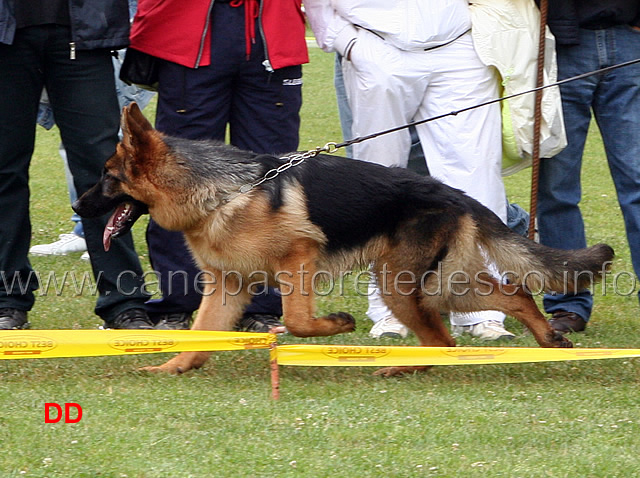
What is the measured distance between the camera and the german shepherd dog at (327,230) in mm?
4438

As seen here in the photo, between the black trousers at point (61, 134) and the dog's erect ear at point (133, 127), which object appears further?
the black trousers at point (61, 134)

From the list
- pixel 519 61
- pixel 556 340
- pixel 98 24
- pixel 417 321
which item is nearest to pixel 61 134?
pixel 98 24

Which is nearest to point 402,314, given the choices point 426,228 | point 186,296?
point 426,228

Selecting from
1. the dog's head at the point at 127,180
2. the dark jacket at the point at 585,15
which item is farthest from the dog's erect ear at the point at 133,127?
the dark jacket at the point at 585,15

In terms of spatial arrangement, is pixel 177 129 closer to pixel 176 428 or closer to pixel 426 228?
pixel 426 228

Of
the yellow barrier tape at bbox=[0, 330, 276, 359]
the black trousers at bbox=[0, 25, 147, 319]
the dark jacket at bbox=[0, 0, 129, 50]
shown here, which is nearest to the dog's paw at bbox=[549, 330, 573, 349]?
the yellow barrier tape at bbox=[0, 330, 276, 359]

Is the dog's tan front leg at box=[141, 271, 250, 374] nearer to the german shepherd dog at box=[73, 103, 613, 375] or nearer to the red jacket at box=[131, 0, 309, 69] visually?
the german shepherd dog at box=[73, 103, 613, 375]

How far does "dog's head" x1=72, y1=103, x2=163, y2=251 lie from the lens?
436 cm

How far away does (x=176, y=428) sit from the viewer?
12.3 ft

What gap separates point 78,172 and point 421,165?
7.07ft

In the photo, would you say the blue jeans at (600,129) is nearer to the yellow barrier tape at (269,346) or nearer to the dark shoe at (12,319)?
the yellow barrier tape at (269,346)

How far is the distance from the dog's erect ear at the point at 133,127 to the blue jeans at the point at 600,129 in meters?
2.43

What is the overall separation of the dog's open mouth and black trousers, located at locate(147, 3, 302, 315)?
25.2 inches

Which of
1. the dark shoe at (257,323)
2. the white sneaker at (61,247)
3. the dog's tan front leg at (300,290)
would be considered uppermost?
the dog's tan front leg at (300,290)
